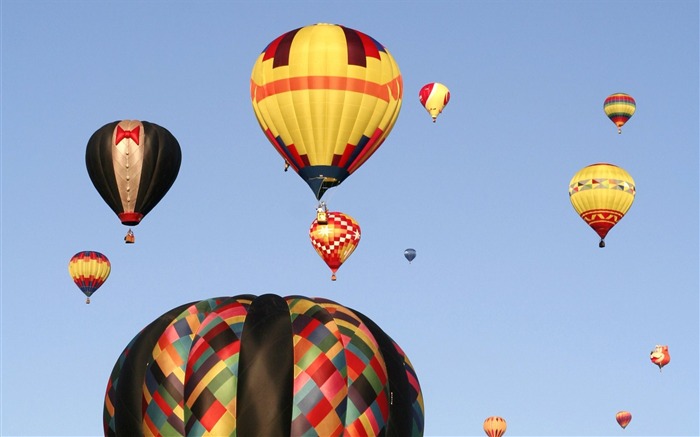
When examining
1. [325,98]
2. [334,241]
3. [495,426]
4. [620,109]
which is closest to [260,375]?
[325,98]

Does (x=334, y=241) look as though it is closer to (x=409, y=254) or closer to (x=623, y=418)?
(x=409, y=254)

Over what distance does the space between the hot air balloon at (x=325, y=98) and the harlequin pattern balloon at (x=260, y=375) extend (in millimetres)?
9750

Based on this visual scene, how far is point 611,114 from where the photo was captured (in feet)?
201

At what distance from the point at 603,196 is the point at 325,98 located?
17046 millimetres

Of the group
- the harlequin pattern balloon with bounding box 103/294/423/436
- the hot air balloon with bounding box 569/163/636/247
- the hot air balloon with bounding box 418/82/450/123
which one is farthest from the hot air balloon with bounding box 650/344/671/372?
the harlequin pattern balloon with bounding box 103/294/423/436

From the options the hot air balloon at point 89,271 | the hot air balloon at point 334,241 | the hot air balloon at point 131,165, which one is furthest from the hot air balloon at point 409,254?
the hot air balloon at point 131,165

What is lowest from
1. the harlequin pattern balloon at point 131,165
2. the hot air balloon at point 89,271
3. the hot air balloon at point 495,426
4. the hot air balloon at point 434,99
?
the hot air balloon at point 495,426

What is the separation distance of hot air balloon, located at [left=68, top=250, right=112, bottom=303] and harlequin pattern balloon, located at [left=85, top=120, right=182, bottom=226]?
1238 centimetres

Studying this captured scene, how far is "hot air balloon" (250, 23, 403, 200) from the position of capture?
40.8 metres

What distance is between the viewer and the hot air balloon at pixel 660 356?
220 feet

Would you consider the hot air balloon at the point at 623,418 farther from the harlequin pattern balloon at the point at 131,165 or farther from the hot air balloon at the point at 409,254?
the harlequin pattern balloon at the point at 131,165

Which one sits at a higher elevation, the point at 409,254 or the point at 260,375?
the point at 409,254

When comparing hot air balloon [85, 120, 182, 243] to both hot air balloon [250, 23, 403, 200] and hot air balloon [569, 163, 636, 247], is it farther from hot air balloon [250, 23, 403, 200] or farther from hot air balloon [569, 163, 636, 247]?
hot air balloon [569, 163, 636, 247]

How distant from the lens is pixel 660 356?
67.4 metres
